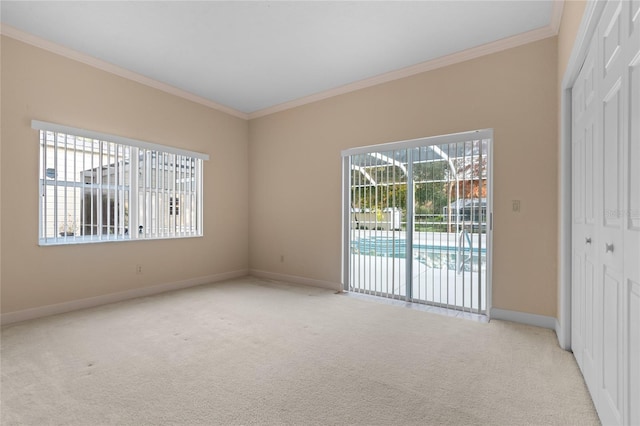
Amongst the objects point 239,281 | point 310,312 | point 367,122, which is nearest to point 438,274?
point 310,312

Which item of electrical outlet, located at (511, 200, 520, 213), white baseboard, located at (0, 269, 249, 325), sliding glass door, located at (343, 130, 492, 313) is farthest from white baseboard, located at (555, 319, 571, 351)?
white baseboard, located at (0, 269, 249, 325)

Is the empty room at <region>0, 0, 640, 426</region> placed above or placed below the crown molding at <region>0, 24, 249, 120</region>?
below

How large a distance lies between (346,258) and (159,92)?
3.60 m

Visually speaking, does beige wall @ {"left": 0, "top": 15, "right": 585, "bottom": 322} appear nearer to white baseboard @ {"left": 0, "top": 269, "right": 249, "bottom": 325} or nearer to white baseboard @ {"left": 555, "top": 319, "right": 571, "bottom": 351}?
white baseboard @ {"left": 0, "top": 269, "right": 249, "bottom": 325}

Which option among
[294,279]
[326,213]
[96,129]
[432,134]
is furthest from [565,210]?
[96,129]

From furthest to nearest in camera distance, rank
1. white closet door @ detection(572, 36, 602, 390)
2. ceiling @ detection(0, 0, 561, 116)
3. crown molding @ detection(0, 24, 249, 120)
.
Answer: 1. crown molding @ detection(0, 24, 249, 120)
2. ceiling @ detection(0, 0, 561, 116)
3. white closet door @ detection(572, 36, 602, 390)

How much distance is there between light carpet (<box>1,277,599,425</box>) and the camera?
1.77m

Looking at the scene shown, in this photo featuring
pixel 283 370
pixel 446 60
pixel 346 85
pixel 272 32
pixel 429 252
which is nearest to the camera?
pixel 283 370

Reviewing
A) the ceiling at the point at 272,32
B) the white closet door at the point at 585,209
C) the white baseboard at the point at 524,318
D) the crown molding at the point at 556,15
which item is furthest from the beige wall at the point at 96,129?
the white closet door at the point at 585,209

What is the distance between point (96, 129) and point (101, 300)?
2.11 meters

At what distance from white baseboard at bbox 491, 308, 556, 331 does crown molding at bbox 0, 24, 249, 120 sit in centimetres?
497

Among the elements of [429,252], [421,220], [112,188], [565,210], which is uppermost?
[112,188]

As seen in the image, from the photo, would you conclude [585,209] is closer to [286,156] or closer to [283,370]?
[283,370]

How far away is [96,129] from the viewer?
12.5ft
